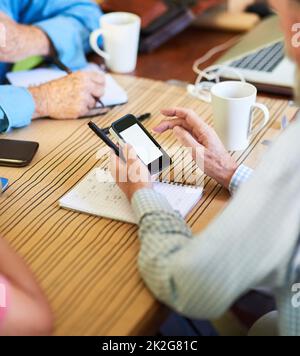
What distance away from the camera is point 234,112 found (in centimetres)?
104

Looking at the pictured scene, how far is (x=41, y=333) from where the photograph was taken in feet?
2.30

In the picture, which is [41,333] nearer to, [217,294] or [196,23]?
[217,294]

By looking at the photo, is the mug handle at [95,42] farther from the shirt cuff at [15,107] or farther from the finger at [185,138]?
the finger at [185,138]

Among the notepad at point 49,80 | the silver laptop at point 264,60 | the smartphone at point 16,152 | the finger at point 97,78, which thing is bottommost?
the smartphone at point 16,152

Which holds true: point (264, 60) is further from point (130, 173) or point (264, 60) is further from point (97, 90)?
point (130, 173)

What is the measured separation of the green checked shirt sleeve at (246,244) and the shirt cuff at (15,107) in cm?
54

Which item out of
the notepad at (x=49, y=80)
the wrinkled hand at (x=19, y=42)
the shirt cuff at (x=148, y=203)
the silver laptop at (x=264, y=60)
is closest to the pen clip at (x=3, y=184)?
the shirt cuff at (x=148, y=203)

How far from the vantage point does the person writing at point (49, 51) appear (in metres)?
1.14

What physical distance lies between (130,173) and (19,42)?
57 cm

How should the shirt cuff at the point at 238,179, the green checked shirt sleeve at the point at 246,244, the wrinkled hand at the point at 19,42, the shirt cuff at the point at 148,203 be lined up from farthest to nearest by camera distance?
1. the wrinkled hand at the point at 19,42
2. the shirt cuff at the point at 238,179
3. the shirt cuff at the point at 148,203
4. the green checked shirt sleeve at the point at 246,244

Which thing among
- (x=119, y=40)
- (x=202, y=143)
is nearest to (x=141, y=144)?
(x=202, y=143)

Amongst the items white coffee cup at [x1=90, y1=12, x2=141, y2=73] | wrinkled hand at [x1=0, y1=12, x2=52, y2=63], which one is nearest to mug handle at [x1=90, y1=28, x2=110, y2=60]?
white coffee cup at [x1=90, y1=12, x2=141, y2=73]

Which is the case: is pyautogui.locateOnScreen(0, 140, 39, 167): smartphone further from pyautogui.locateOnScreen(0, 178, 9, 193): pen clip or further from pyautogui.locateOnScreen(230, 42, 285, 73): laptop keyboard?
pyautogui.locateOnScreen(230, 42, 285, 73): laptop keyboard
